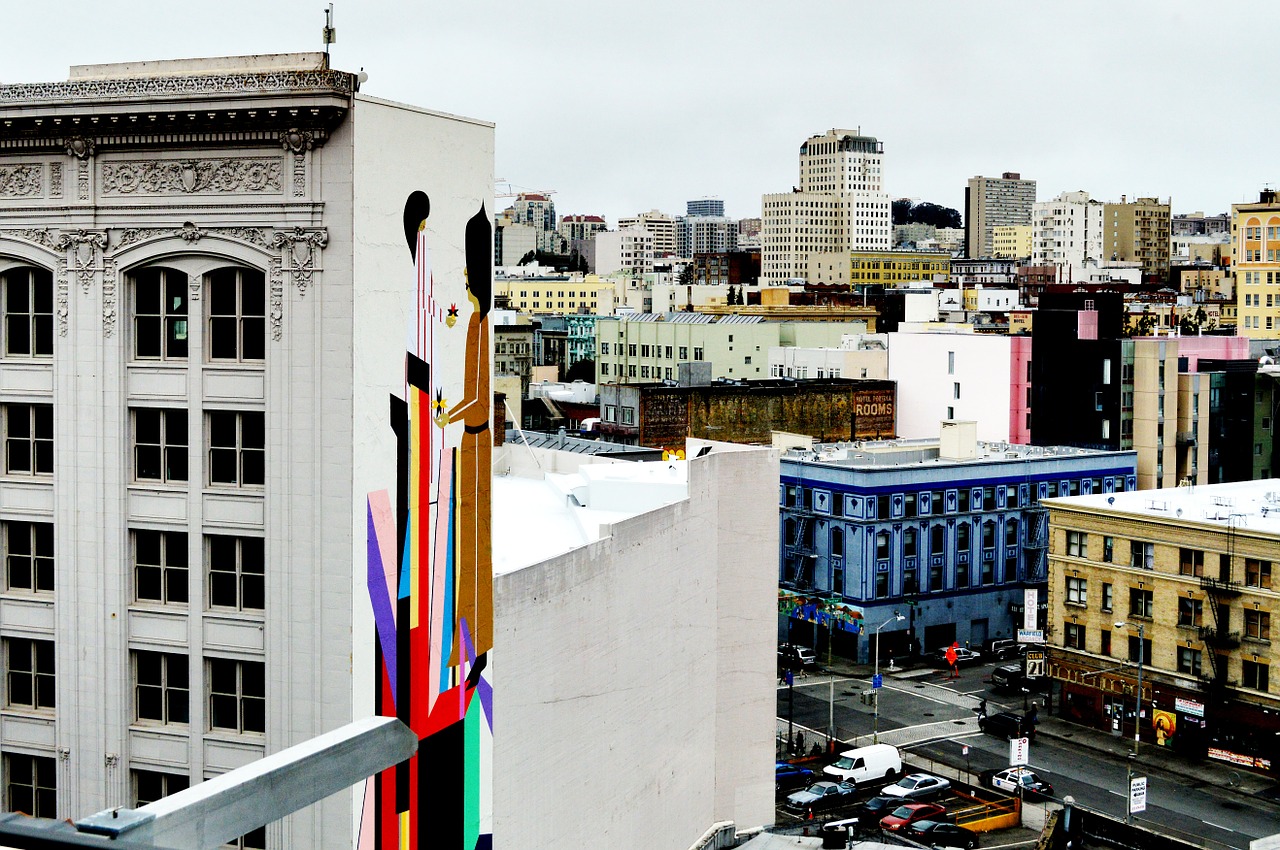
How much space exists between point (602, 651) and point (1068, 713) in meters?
45.2

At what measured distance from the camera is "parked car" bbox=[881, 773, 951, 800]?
65625mm

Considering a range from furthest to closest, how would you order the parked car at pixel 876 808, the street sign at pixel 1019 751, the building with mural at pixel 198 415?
the street sign at pixel 1019 751 → the parked car at pixel 876 808 → the building with mural at pixel 198 415

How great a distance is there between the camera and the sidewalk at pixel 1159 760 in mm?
68562

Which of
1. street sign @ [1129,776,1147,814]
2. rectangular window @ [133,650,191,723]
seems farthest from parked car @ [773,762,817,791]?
rectangular window @ [133,650,191,723]

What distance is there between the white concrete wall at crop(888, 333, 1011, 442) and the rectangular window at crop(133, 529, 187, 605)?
93785mm

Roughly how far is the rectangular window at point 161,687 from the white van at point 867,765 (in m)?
44.2

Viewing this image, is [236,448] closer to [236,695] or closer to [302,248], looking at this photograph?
[302,248]

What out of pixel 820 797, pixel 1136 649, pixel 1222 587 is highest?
pixel 1222 587

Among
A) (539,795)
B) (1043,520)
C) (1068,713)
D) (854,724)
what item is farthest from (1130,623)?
(539,795)

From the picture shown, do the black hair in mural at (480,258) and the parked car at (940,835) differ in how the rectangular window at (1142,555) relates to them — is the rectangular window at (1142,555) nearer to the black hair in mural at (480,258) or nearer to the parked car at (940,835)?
the parked car at (940,835)

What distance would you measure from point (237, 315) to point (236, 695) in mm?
6601

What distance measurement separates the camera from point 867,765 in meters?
68.3

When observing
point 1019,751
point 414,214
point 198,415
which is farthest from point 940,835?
point 198,415

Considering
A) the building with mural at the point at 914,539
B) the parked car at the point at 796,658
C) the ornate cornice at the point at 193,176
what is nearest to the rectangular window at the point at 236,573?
the ornate cornice at the point at 193,176
